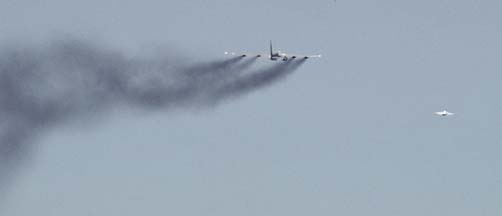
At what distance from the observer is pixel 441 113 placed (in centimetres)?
13300

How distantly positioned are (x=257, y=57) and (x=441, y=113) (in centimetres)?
5682

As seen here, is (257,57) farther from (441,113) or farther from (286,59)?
(441,113)

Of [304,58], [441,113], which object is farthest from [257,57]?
[441,113]

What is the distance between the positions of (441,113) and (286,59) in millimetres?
49921

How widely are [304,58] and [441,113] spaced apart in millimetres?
51233

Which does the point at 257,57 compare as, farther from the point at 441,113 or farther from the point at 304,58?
the point at 441,113

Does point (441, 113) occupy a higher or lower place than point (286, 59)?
lower

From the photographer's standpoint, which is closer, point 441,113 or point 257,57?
point 257,57

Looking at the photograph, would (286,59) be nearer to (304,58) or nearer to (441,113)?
(304,58)

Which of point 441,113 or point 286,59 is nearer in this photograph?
point 286,59

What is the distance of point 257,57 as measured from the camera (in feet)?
295

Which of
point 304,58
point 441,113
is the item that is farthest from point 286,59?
point 441,113

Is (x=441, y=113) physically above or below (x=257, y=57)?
below
